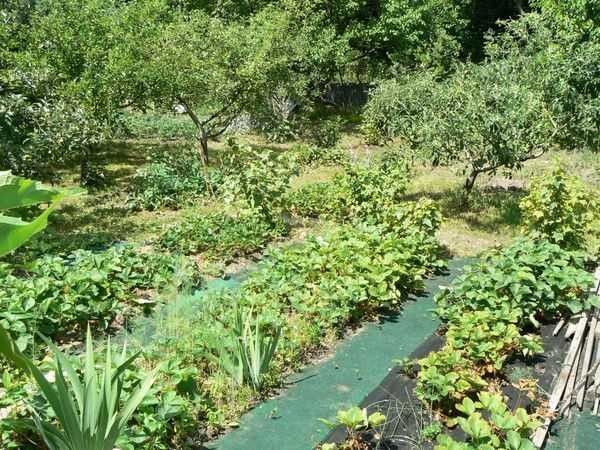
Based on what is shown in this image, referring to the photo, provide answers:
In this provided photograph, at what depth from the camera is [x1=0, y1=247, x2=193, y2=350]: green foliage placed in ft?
19.2

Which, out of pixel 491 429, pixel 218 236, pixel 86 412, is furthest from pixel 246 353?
pixel 218 236

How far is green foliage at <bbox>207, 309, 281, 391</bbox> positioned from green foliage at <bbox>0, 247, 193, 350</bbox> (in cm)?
171

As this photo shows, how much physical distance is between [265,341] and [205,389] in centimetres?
66

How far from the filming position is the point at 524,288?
244 inches

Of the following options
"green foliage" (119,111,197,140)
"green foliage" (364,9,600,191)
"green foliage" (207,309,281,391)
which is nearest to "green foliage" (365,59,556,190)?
"green foliage" (364,9,600,191)

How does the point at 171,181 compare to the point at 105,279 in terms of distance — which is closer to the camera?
the point at 105,279

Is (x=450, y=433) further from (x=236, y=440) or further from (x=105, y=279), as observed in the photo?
(x=105, y=279)

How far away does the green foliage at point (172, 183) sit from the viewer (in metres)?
11.3

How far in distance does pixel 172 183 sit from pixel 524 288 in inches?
291

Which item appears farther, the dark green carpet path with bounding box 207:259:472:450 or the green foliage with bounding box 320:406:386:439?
the dark green carpet path with bounding box 207:259:472:450

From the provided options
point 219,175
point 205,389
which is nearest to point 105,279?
point 205,389

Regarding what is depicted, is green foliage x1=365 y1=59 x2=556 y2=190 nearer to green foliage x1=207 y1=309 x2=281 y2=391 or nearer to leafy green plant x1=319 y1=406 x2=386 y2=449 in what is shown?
green foliage x1=207 y1=309 x2=281 y2=391

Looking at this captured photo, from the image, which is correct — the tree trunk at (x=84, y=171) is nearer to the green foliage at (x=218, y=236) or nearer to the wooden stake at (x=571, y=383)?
the green foliage at (x=218, y=236)

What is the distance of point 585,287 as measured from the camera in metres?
6.27
